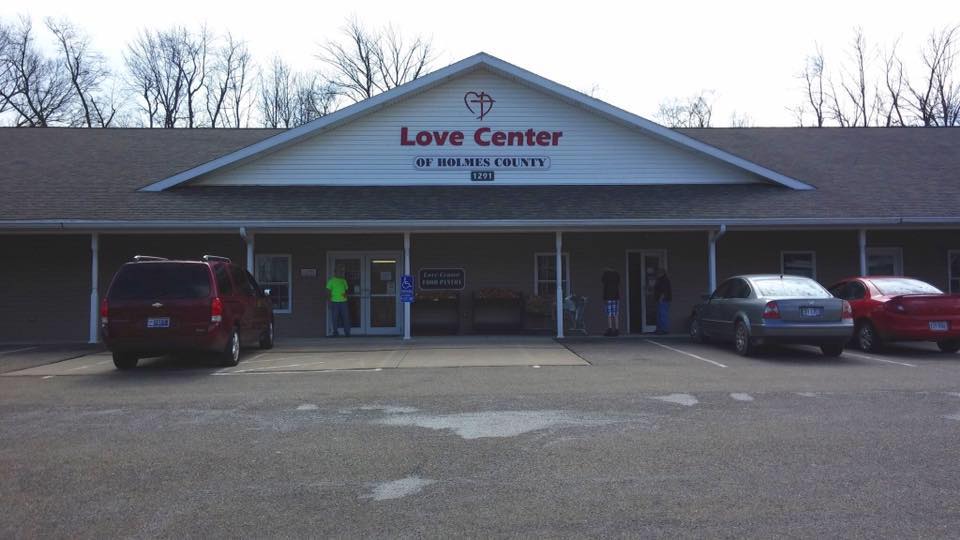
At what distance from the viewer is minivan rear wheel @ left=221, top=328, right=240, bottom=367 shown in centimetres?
1192

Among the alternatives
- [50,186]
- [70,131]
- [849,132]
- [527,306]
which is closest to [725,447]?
[527,306]

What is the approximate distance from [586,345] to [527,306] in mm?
3158

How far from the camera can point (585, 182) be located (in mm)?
18078

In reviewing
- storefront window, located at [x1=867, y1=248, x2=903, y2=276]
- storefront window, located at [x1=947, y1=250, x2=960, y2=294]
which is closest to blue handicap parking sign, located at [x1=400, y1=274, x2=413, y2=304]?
storefront window, located at [x1=867, y1=248, x2=903, y2=276]

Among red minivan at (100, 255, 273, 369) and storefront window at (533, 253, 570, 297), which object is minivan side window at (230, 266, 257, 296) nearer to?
red minivan at (100, 255, 273, 369)

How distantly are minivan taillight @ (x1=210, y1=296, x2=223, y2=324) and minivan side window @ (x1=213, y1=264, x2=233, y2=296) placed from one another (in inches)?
14.8

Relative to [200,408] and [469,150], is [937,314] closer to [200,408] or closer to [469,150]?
[469,150]

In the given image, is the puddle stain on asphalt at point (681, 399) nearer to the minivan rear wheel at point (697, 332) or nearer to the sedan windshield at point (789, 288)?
the sedan windshield at point (789, 288)

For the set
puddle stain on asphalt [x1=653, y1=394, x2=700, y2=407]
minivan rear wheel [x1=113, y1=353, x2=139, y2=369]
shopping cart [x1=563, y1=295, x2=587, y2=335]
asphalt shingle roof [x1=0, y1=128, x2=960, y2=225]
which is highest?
asphalt shingle roof [x1=0, y1=128, x2=960, y2=225]

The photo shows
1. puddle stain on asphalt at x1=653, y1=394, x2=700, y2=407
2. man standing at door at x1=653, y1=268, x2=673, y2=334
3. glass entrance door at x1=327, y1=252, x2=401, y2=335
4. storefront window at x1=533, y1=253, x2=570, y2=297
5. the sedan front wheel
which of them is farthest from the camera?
storefront window at x1=533, y1=253, x2=570, y2=297

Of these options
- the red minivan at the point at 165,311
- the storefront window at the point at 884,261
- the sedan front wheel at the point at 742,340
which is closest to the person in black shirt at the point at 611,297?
the sedan front wheel at the point at 742,340

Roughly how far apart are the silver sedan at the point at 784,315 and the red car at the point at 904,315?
964 mm

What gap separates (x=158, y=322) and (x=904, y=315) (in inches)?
487

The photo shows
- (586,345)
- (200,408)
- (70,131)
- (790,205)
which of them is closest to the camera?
(200,408)
